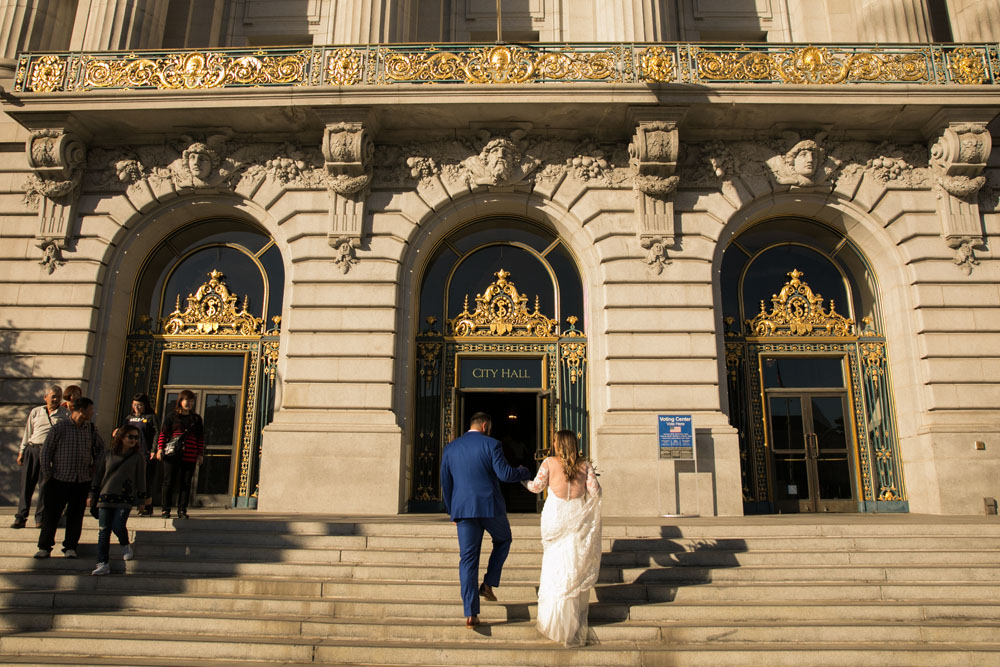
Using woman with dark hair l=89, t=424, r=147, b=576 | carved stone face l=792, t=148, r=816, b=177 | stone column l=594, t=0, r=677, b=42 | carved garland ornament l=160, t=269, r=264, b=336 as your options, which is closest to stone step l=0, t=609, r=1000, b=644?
woman with dark hair l=89, t=424, r=147, b=576

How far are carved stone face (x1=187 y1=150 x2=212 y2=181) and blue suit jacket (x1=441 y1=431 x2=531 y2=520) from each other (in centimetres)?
1040

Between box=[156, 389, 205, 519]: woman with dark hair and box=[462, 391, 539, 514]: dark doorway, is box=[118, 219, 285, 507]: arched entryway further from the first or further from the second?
box=[462, 391, 539, 514]: dark doorway

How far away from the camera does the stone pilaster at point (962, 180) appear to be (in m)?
13.9

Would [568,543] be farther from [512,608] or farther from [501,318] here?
[501,318]

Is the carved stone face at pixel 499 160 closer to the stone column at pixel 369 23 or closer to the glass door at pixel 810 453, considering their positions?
the stone column at pixel 369 23

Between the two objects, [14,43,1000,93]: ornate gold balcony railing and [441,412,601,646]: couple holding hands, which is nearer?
[441,412,601,646]: couple holding hands

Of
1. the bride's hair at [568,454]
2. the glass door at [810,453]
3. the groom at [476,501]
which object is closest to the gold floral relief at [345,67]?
the groom at [476,501]

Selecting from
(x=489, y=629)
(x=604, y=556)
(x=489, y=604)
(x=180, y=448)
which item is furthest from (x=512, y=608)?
(x=180, y=448)

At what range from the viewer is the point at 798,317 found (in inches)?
599

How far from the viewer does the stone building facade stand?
13570 mm

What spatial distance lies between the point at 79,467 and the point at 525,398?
8.34m

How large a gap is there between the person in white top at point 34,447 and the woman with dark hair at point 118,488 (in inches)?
56.0

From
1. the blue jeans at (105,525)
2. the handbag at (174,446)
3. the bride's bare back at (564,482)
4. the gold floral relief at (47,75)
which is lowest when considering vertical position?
the blue jeans at (105,525)

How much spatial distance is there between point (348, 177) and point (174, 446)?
6.42m
